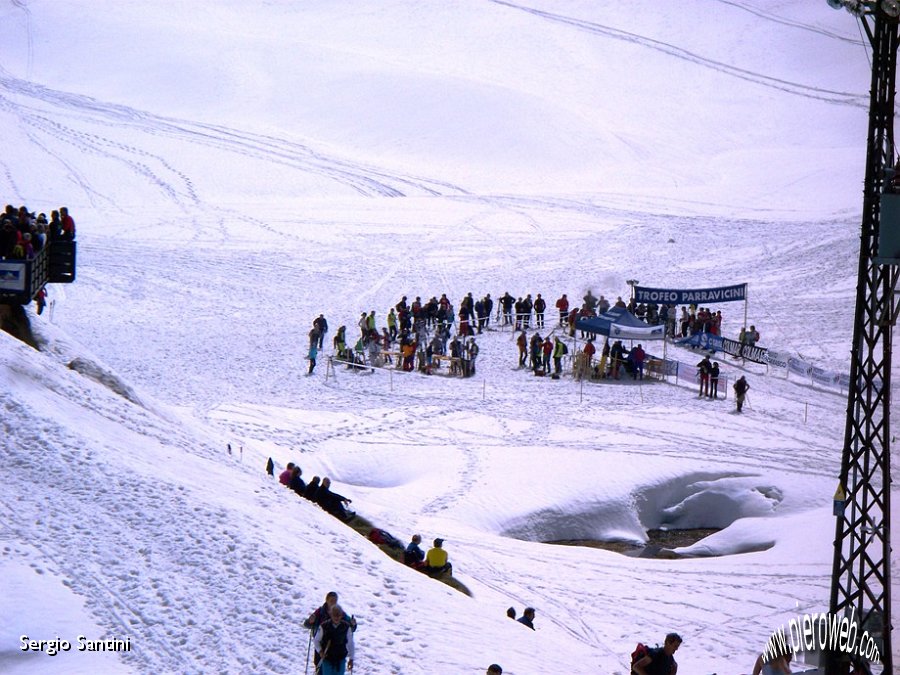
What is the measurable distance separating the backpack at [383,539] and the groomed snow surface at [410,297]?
79cm

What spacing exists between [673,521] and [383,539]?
20.6 feet

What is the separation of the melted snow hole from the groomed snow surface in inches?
2.2

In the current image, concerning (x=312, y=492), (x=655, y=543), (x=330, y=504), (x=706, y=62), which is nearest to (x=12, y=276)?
(x=312, y=492)

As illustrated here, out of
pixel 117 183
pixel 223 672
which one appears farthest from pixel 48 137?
pixel 223 672

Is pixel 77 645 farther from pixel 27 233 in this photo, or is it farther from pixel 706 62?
pixel 706 62

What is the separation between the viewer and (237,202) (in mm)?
43250

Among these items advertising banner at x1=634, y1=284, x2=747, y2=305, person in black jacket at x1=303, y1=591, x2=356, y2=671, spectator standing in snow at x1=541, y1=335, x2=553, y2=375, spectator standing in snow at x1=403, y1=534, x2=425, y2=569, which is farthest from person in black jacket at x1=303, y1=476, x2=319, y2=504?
advertising banner at x1=634, y1=284, x2=747, y2=305

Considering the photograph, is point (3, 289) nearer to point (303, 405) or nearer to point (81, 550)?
point (81, 550)

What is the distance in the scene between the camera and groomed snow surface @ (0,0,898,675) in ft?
37.2

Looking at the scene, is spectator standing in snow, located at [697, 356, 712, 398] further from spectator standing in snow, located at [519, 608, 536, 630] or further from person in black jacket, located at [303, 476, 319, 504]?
spectator standing in snow, located at [519, 608, 536, 630]

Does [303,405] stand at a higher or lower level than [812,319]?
lower

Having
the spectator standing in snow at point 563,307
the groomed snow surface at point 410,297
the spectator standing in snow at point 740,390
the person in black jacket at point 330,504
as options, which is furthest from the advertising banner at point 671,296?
the person in black jacket at point 330,504

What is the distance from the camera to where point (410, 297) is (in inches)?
1261

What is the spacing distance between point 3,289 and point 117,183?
29.6 meters
